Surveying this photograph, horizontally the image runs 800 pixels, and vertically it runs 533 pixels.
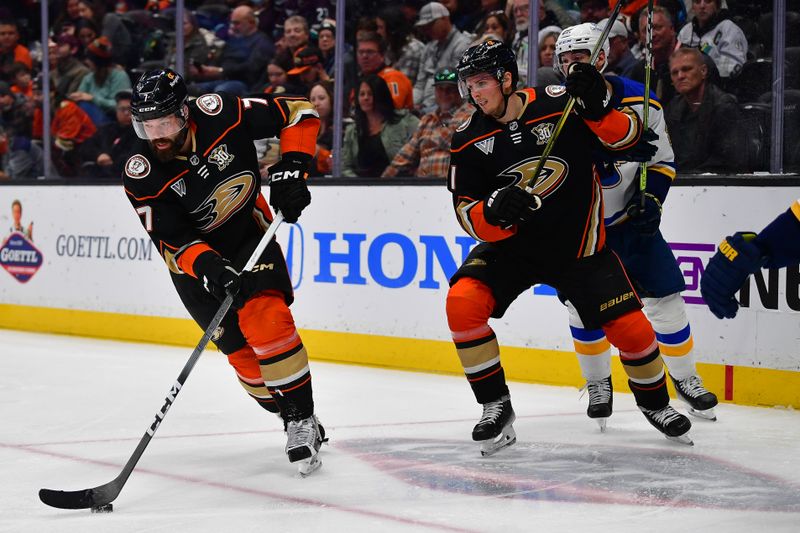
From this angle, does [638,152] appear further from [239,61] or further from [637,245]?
[239,61]

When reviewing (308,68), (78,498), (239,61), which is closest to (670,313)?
(78,498)

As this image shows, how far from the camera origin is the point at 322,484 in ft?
10.3

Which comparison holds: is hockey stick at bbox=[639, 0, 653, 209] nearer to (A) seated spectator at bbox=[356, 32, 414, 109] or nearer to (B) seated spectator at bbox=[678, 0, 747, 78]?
(B) seated spectator at bbox=[678, 0, 747, 78]

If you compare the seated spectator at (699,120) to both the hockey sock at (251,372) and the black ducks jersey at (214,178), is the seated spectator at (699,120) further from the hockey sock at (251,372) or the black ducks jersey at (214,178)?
the hockey sock at (251,372)

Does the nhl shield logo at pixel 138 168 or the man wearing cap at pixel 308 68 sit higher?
the man wearing cap at pixel 308 68

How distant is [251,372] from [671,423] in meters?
1.31

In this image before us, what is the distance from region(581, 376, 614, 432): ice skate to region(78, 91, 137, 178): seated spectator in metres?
4.00

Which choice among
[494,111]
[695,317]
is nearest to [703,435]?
[695,317]

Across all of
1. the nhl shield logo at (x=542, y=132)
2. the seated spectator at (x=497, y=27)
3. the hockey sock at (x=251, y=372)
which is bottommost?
the hockey sock at (x=251, y=372)

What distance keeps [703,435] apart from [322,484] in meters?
1.39

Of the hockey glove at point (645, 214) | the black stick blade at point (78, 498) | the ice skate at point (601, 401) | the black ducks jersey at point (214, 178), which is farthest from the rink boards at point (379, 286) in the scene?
the black stick blade at point (78, 498)

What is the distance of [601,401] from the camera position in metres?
3.88

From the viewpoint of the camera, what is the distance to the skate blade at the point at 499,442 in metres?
3.50

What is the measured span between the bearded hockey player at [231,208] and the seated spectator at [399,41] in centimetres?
232
